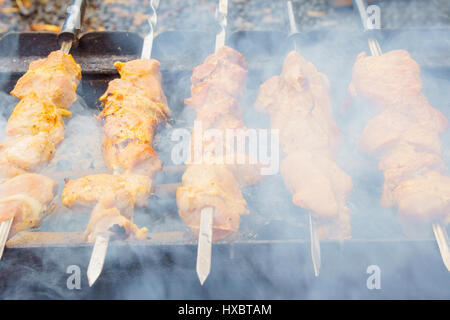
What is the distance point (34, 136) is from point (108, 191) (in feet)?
2.67

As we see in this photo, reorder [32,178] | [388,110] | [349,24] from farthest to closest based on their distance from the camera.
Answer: [349,24] → [388,110] → [32,178]

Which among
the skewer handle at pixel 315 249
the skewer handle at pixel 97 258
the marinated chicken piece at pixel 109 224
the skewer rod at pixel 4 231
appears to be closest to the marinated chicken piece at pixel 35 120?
the skewer rod at pixel 4 231

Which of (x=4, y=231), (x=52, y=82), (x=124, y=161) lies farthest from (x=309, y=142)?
(x=52, y=82)

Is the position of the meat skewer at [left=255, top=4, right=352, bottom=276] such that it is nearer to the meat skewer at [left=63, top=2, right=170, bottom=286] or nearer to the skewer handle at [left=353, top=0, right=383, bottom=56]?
the skewer handle at [left=353, top=0, right=383, bottom=56]

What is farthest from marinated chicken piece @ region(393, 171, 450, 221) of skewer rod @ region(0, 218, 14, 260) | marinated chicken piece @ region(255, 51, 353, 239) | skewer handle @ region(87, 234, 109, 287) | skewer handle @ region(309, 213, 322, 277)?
skewer rod @ region(0, 218, 14, 260)

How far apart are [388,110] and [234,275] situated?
168 centimetres

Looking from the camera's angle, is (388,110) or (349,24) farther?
(349,24)

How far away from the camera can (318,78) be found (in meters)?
2.93

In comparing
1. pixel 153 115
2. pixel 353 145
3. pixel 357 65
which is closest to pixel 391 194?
pixel 353 145

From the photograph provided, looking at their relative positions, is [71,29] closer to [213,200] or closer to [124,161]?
[124,161]

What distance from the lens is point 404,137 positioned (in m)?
2.48

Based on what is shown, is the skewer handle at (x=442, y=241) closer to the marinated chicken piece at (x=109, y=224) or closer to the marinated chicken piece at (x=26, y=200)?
the marinated chicken piece at (x=109, y=224)

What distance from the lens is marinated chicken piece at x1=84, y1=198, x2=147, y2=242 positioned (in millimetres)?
2057

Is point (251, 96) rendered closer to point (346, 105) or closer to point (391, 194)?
point (346, 105)
